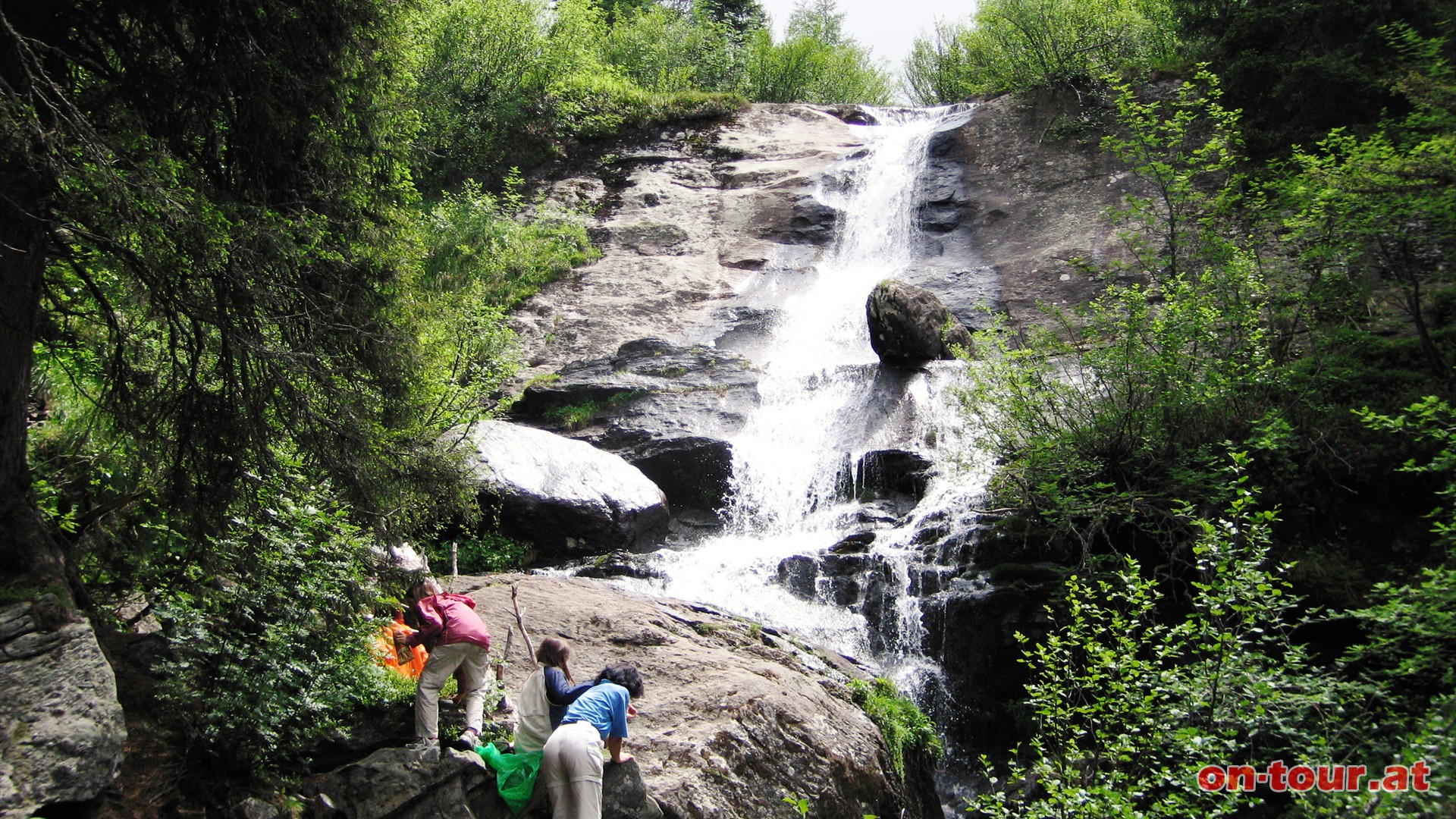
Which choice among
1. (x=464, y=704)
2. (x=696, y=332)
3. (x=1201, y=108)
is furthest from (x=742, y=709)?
(x=1201, y=108)

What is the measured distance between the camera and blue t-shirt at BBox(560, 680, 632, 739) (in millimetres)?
5699

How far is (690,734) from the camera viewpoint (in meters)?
6.74

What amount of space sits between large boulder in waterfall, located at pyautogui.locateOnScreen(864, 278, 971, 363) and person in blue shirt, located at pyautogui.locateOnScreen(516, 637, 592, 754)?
11.4m

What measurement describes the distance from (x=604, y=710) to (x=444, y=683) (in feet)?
4.31

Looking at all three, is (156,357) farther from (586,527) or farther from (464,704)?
(586,527)

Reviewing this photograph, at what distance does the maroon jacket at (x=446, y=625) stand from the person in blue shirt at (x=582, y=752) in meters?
1.03

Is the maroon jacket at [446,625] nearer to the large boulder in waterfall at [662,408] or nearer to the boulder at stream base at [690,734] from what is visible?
the boulder at stream base at [690,734]

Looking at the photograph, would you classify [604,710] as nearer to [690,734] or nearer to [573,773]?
[573,773]

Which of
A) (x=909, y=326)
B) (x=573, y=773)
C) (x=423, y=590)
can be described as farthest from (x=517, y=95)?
(x=573, y=773)

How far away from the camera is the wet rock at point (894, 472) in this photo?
44.5ft

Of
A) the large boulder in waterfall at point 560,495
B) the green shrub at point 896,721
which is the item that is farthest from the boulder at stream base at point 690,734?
the large boulder in waterfall at point 560,495

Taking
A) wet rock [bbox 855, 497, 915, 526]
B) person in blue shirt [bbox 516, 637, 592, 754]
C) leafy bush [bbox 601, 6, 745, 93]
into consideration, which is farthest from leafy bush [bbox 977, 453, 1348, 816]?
leafy bush [bbox 601, 6, 745, 93]

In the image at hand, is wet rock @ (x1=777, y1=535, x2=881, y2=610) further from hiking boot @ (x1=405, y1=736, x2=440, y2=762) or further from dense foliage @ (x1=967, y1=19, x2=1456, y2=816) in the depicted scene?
hiking boot @ (x1=405, y1=736, x2=440, y2=762)

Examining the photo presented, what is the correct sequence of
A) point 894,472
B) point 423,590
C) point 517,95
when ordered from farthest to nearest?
point 517,95, point 894,472, point 423,590
